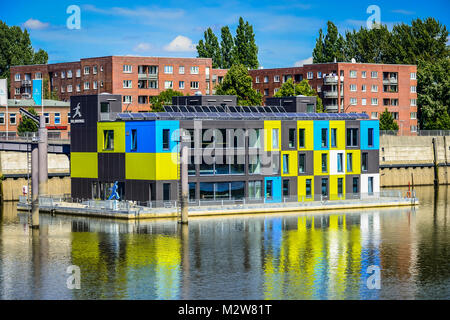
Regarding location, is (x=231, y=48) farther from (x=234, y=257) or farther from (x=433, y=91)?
(x=234, y=257)

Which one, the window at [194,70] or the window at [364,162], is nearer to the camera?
the window at [364,162]

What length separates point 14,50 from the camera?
191625mm

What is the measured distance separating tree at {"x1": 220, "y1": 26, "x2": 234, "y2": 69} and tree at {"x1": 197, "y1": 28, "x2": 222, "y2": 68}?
1.21 m

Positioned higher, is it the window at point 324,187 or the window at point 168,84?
the window at point 168,84

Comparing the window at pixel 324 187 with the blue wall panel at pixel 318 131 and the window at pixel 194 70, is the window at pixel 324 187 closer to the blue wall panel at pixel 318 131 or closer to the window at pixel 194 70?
the blue wall panel at pixel 318 131

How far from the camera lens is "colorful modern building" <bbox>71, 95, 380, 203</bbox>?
331 ft

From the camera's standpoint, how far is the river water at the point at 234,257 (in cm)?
6250

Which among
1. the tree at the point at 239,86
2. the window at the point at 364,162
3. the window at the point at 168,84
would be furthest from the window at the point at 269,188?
the window at the point at 168,84

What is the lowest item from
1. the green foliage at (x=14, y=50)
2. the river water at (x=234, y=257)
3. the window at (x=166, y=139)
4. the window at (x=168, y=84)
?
the river water at (x=234, y=257)

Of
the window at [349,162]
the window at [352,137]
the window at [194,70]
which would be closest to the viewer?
the window at [349,162]

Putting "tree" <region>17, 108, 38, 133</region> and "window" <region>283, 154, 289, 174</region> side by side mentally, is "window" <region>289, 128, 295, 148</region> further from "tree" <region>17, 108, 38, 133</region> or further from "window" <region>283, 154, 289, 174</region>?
"tree" <region>17, 108, 38, 133</region>

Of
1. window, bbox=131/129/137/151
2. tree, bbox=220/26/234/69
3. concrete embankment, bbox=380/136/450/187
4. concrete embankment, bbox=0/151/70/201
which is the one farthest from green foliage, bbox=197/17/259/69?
window, bbox=131/129/137/151

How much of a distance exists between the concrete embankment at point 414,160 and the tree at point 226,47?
49.0m


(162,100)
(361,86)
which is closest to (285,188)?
(162,100)
